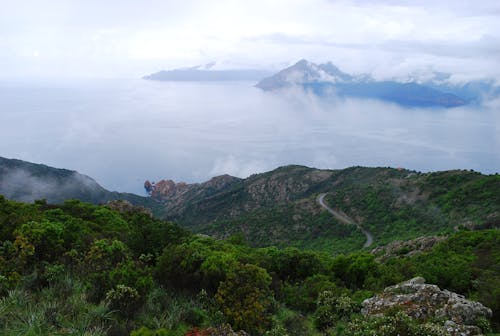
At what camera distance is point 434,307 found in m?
9.33

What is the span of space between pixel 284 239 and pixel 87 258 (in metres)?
46.5

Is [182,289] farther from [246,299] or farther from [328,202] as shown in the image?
[328,202]

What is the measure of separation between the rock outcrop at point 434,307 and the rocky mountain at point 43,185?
312ft

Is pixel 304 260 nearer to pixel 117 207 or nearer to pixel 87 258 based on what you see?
pixel 87 258

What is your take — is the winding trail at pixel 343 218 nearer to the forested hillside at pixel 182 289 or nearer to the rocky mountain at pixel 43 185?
the forested hillside at pixel 182 289

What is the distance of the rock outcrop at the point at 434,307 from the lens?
852 centimetres

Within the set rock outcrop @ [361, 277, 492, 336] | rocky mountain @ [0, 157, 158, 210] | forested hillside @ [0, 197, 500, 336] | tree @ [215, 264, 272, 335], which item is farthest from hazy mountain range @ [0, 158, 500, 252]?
tree @ [215, 264, 272, 335]

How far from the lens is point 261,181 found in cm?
9719

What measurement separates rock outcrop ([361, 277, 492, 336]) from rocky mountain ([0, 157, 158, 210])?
312 feet

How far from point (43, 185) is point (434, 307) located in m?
112

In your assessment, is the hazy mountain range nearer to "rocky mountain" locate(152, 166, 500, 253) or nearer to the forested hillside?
"rocky mountain" locate(152, 166, 500, 253)

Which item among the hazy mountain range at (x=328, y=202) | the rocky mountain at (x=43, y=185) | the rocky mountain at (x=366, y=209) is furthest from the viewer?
the rocky mountain at (x=43, y=185)

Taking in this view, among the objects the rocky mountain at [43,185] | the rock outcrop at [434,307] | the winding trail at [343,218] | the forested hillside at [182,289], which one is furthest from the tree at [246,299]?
the rocky mountain at [43,185]

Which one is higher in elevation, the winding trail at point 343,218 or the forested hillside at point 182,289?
the forested hillside at point 182,289
